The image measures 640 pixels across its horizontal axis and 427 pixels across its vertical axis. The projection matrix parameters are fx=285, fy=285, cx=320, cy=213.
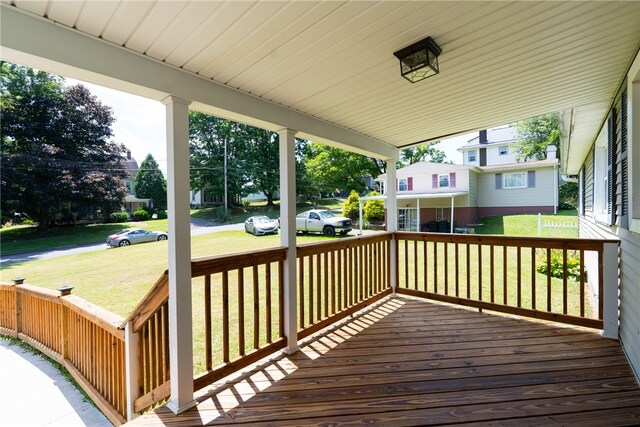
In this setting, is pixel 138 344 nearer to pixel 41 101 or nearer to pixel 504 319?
pixel 504 319

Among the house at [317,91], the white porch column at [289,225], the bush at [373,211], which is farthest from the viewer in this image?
the bush at [373,211]

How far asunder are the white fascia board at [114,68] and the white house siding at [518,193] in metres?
15.5

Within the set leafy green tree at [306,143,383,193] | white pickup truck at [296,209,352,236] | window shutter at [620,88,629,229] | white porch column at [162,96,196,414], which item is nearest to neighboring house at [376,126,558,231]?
leafy green tree at [306,143,383,193]

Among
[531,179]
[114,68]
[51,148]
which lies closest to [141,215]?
[51,148]

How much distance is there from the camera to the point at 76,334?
333 cm

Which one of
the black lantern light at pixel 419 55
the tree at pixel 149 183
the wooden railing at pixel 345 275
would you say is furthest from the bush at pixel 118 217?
the black lantern light at pixel 419 55

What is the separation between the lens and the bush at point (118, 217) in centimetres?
1292

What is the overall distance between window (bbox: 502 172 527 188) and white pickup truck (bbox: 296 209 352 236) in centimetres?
899

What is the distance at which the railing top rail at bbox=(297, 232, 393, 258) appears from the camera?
2814mm

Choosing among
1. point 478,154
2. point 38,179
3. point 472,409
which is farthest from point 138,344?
point 478,154

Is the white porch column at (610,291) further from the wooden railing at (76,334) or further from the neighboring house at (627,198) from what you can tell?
the wooden railing at (76,334)

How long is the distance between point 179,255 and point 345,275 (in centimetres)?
203

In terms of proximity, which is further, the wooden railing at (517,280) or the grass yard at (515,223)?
the grass yard at (515,223)

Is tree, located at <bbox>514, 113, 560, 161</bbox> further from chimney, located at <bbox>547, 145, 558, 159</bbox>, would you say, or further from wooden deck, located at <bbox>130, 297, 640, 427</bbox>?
wooden deck, located at <bbox>130, 297, 640, 427</bbox>
